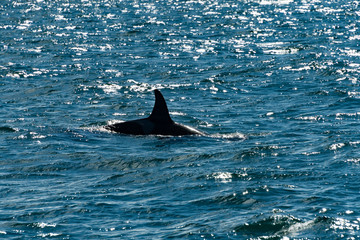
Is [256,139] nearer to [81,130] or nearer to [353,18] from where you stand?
[81,130]

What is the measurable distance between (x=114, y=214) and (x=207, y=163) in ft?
15.0

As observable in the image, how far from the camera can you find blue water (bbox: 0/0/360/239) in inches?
551

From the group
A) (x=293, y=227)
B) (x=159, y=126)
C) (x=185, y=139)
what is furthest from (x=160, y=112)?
(x=293, y=227)

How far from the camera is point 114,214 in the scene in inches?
561

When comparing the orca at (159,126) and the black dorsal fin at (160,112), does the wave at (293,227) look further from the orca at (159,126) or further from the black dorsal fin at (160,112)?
the black dorsal fin at (160,112)

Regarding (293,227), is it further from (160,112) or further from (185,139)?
(160,112)

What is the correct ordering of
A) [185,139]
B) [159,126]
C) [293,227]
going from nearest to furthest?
[293,227], [185,139], [159,126]

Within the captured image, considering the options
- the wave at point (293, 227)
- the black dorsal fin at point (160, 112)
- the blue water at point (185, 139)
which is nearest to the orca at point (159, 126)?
the black dorsal fin at point (160, 112)

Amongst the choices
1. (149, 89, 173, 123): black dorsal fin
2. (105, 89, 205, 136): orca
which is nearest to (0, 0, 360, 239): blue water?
(105, 89, 205, 136): orca

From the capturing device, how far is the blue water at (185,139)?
14000mm

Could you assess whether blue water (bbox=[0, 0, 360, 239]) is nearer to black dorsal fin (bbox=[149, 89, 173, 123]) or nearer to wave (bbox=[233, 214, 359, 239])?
wave (bbox=[233, 214, 359, 239])

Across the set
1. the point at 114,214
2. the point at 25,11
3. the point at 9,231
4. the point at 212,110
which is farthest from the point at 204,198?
the point at 25,11

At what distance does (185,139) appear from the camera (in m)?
20.9

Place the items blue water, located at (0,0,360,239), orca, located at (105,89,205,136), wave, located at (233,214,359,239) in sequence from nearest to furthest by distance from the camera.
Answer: wave, located at (233,214,359,239), blue water, located at (0,0,360,239), orca, located at (105,89,205,136)
